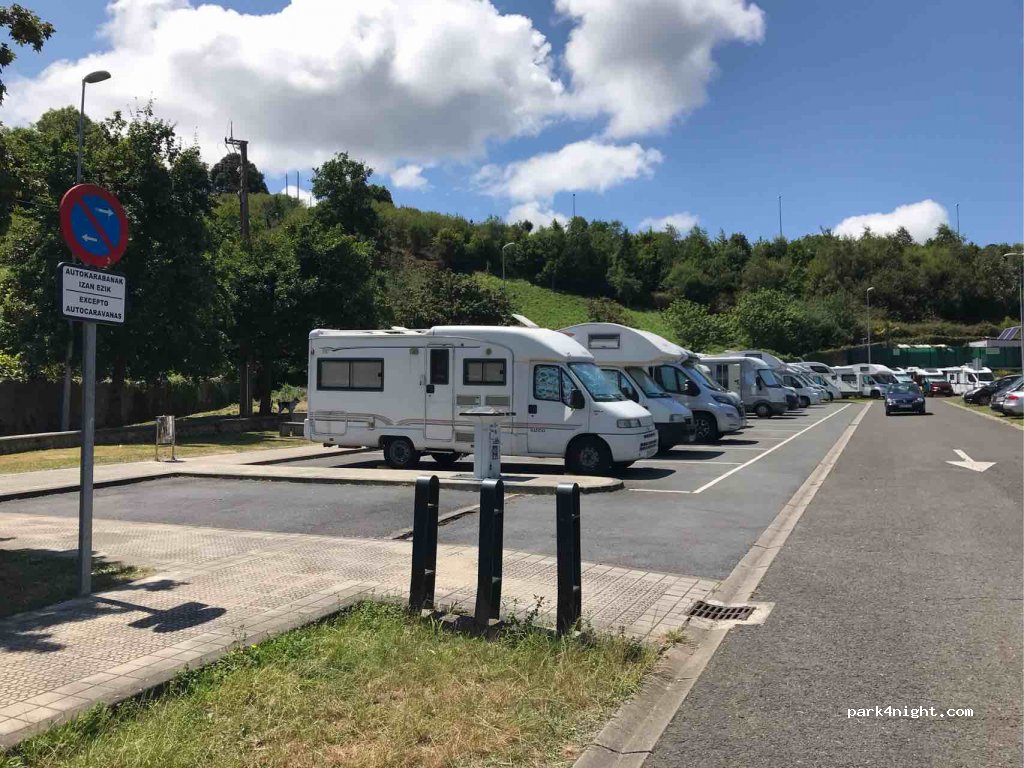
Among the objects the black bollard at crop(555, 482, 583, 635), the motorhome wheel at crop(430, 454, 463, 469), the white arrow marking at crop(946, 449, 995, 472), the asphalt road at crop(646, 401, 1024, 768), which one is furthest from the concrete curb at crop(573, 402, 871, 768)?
the white arrow marking at crop(946, 449, 995, 472)

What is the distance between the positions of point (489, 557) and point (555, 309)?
8597 centimetres

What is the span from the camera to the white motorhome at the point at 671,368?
68.2 feet

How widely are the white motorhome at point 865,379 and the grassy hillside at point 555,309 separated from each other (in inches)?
727

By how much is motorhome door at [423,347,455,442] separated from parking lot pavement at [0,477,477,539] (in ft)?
8.88

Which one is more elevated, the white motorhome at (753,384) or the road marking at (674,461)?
the white motorhome at (753,384)

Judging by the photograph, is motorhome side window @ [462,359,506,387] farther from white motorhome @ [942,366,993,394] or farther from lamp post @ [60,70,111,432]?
white motorhome @ [942,366,993,394]

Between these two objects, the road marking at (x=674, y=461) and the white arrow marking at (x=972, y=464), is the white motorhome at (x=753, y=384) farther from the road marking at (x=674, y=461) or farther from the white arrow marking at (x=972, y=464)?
the road marking at (x=674, y=461)

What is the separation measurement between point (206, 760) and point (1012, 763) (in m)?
3.58

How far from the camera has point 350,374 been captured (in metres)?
16.9

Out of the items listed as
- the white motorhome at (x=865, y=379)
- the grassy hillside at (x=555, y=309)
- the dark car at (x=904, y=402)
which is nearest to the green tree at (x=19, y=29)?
the dark car at (x=904, y=402)

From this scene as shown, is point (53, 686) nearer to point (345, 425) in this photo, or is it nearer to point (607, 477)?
point (607, 477)

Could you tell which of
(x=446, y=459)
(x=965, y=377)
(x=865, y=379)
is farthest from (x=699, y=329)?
(x=446, y=459)

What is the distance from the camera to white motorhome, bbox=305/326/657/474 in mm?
15008

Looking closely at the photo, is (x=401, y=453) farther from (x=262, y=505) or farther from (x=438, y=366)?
(x=262, y=505)
